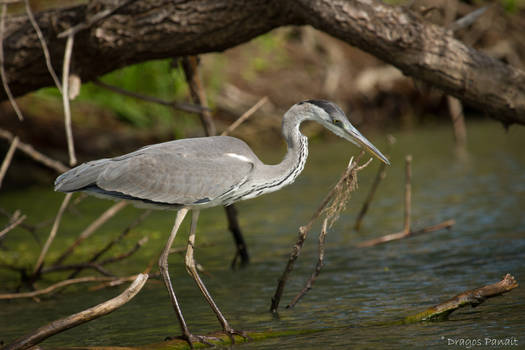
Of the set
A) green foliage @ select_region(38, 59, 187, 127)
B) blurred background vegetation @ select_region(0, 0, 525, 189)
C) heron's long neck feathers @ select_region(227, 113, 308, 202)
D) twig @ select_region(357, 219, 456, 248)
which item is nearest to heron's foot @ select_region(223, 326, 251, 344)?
heron's long neck feathers @ select_region(227, 113, 308, 202)

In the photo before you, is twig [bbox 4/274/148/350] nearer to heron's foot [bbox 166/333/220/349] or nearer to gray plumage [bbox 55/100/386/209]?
heron's foot [bbox 166/333/220/349]

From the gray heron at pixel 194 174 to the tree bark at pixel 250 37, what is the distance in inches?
52.6

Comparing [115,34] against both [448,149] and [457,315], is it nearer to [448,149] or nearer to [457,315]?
[457,315]

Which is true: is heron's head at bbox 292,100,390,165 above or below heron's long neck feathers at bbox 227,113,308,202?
above

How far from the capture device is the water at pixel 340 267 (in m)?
5.16

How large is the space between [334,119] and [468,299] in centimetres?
165

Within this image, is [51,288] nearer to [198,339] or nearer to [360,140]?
[198,339]

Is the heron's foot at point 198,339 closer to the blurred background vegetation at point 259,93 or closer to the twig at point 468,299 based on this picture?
the twig at point 468,299

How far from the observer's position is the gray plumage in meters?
5.38

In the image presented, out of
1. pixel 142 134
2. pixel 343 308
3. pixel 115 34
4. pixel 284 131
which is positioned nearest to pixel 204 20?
pixel 115 34

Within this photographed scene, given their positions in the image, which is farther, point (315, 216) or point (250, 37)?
point (250, 37)

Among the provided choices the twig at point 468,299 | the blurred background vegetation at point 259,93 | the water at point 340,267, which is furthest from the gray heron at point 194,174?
the blurred background vegetation at point 259,93

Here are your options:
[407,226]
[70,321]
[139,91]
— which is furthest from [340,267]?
[139,91]

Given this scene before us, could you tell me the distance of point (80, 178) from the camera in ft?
17.8
